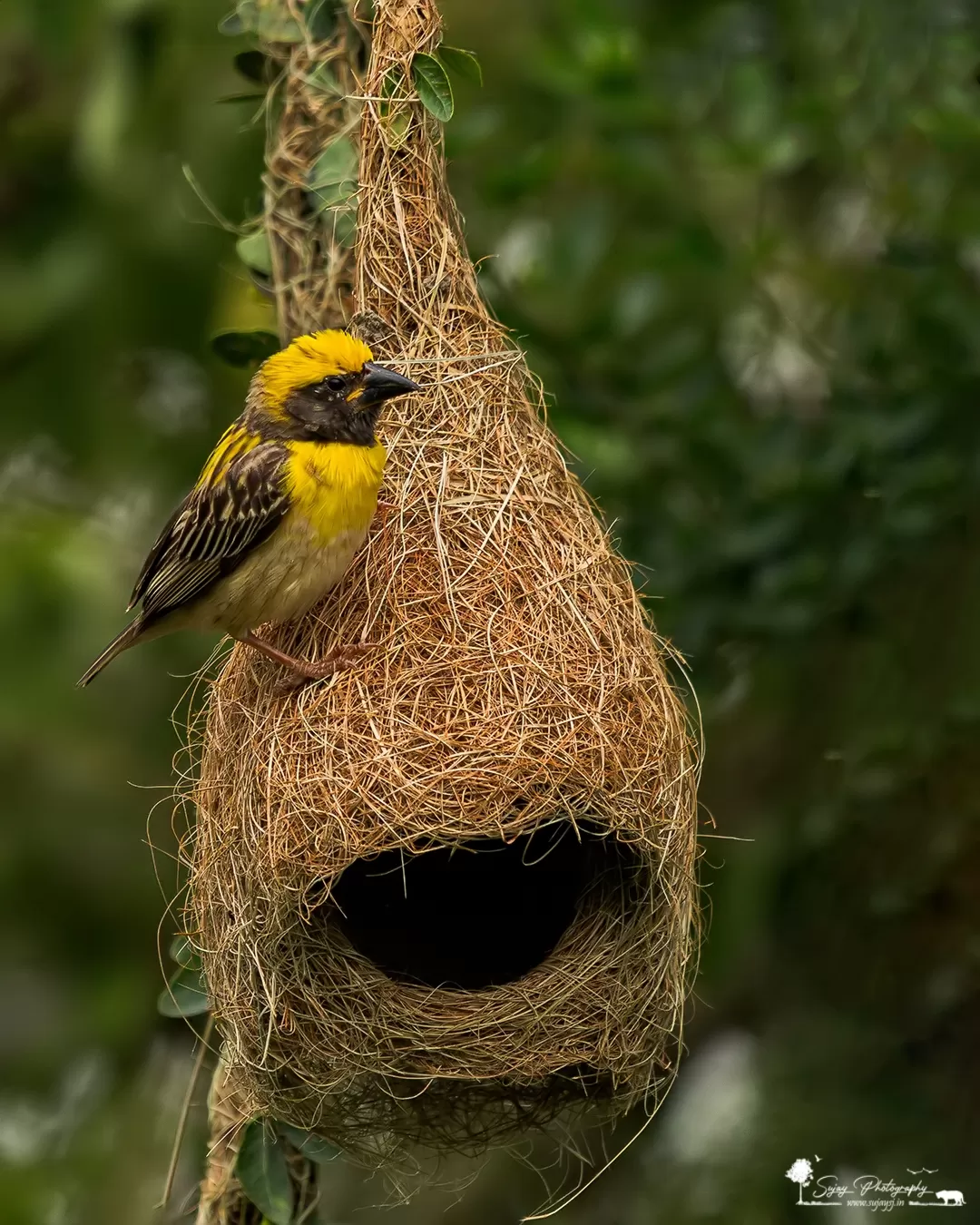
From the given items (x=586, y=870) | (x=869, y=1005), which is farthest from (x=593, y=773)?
(x=869, y=1005)

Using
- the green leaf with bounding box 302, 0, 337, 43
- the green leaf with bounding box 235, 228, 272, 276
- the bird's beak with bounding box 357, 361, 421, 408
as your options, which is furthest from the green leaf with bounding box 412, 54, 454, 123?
the green leaf with bounding box 235, 228, 272, 276

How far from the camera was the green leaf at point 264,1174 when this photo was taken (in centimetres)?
357

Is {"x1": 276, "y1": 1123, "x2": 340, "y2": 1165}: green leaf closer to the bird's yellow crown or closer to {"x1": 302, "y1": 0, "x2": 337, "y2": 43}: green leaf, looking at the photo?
the bird's yellow crown

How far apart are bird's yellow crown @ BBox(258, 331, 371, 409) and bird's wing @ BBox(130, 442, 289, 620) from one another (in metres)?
0.12

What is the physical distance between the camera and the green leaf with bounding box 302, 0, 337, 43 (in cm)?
372

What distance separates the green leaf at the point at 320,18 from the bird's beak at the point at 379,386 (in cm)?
84

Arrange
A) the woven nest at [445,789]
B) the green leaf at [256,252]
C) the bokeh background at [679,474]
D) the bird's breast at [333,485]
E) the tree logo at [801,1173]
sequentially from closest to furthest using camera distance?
1. the woven nest at [445,789]
2. the bird's breast at [333,485]
3. the green leaf at [256,252]
4. the bokeh background at [679,474]
5. the tree logo at [801,1173]

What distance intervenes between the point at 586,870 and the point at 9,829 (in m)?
2.35

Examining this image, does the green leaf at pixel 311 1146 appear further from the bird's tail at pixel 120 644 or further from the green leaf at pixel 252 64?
the green leaf at pixel 252 64

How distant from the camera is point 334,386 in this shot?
3.33 metres

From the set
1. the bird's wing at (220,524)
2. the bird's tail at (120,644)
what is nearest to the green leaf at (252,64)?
the bird's wing at (220,524)

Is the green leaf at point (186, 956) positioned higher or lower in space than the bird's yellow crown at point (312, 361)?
lower

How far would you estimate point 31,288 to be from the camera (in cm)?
500

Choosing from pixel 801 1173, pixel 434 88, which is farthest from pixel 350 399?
pixel 801 1173
